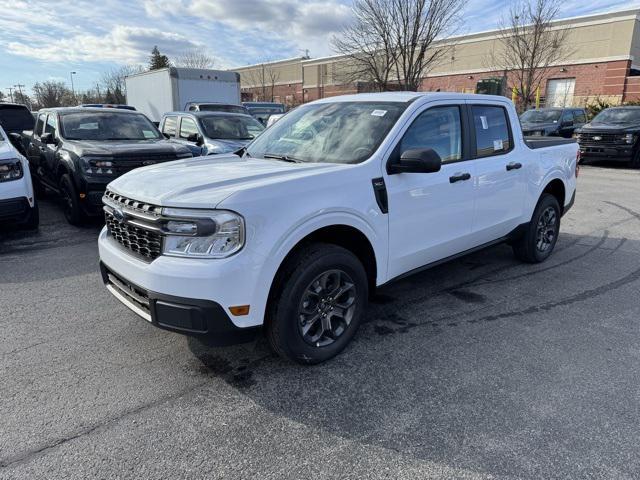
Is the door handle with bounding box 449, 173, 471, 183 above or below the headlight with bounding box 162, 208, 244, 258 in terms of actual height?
above

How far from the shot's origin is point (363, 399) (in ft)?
9.45

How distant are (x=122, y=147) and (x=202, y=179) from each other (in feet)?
14.9

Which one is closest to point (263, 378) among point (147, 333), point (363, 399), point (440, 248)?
point (363, 399)

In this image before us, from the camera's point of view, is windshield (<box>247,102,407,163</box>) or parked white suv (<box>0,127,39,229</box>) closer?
windshield (<box>247,102,407,163</box>)

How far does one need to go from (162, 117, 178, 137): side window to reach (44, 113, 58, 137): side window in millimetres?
3209

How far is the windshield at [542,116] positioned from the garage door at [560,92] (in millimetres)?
23551

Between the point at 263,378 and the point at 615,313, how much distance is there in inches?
126

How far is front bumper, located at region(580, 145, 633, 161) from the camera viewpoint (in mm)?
14195

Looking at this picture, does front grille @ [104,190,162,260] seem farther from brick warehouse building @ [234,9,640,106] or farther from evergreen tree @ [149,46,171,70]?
evergreen tree @ [149,46,171,70]

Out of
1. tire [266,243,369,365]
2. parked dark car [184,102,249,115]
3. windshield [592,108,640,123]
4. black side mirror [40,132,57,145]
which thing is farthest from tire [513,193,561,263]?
windshield [592,108,640,123]

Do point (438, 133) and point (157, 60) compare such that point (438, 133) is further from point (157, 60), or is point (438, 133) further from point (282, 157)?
point (157, 60)

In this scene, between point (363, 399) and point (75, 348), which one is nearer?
point (363, 399)

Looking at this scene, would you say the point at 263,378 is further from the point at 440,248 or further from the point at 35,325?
the point at 35,325

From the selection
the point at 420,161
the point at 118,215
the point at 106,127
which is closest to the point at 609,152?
the point at 420,161
